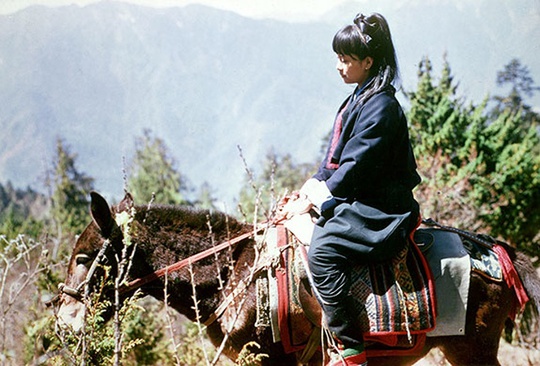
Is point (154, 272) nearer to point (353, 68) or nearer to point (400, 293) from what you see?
point (400, 293)

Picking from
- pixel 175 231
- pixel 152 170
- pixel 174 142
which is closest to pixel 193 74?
pixel 174 142

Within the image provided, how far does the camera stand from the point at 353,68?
2.75m

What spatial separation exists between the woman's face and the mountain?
330 mm

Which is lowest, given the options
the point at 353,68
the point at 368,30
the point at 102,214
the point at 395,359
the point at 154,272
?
the point at 395,359

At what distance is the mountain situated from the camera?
775cm

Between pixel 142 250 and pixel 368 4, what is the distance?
412 cm

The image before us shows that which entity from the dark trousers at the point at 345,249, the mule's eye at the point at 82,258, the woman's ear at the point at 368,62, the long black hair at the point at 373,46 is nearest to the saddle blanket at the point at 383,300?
the dark trousers at the point at 345,249

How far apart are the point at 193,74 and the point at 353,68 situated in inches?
1018

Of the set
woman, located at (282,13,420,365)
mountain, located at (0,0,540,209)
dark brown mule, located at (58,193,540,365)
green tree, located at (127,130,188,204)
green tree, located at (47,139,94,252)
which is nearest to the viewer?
woman, located at (282,13,420,365)

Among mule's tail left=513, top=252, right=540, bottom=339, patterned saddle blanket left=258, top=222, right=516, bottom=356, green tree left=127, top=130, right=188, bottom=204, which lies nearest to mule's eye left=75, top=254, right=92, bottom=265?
patterned saddle blanket left=258, top=222, right=516, bottom=356

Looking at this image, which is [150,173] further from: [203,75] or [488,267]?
[488,267]

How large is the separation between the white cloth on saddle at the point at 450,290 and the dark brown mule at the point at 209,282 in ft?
0.45

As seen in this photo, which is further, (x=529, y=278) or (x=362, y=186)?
(x=529, y=278)

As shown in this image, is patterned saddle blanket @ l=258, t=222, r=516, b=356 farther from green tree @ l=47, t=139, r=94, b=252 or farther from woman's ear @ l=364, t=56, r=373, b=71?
green tree @ l=47, t=139, r=94, b=252
